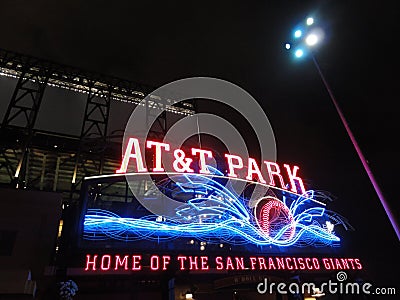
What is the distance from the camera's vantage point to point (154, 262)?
1117 centimetres

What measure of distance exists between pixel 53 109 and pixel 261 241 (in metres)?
17.0

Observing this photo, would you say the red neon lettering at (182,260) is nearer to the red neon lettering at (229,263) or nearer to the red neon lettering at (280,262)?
the red neon lettering at (229,263)

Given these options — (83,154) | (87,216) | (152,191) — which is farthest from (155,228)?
(83,154)

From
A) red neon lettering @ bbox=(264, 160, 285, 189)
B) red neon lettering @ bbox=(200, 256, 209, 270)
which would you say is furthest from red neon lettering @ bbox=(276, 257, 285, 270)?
red neon lettering @ bbox=(264, 160, 285, 189)

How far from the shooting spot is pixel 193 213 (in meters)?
14.5

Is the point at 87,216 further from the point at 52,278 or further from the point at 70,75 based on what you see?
the point at 70,75

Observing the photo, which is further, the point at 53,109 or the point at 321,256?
the point at 53,109

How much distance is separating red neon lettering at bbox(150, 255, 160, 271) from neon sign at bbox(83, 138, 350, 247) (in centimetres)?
121

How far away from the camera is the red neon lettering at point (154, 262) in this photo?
1104cm

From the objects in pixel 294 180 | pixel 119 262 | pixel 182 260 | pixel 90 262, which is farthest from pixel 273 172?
pixel 90 262

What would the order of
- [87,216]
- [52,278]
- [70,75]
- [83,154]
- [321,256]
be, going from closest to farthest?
[52,278]
[87,216]
[321,256]
[83,154]
[70,75]

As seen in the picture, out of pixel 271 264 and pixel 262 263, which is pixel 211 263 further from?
pixel 271 264

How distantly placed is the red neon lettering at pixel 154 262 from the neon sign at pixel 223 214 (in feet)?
3.98

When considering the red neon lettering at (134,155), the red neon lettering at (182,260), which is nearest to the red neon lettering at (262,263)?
the red neon lettering at (182,260)
